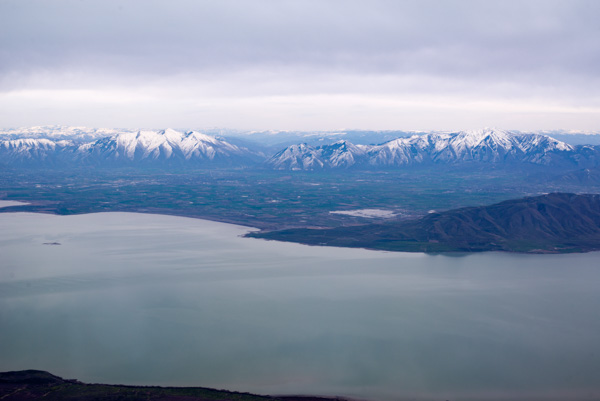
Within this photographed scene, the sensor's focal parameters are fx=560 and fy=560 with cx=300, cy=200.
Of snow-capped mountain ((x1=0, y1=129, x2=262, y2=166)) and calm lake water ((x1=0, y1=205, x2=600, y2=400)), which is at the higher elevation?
snow-capped mountain ((x1=0, y1=129, x2=262, y2=166))

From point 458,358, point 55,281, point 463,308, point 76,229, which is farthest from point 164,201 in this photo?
point 458,358

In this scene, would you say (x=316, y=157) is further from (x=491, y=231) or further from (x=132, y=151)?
(x=491, y=231)

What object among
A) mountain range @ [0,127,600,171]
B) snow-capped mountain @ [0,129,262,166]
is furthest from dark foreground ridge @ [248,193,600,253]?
snow-capped mountain @ [0,129,262,166]

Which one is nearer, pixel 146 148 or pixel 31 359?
pixel 31 359

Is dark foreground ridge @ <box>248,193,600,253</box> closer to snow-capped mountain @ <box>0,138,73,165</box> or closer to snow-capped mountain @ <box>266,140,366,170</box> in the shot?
snow-capped mountain @ <box>266,140,366,170</box>

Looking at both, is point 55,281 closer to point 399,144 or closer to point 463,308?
point 463,308

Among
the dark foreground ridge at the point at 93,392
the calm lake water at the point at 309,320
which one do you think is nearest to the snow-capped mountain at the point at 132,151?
the calm lake water at the point at 309,320
